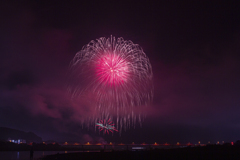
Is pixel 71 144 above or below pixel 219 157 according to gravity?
below

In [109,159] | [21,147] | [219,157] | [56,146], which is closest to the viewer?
[219,157]

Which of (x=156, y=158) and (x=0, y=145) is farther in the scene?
(x=0, y=145)

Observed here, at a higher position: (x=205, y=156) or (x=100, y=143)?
(x=205, y=156)

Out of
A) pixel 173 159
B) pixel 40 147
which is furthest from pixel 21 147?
pixel 173 159

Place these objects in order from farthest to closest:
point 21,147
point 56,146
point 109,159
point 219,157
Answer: point 56,146, point 21,147, point 109,159, point 219,157

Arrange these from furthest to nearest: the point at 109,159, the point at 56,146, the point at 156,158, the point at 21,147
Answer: the point at 56,146, the point at 21,147, the point at 109,159, the point at 156,158

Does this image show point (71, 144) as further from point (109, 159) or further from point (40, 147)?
point (109, 159)

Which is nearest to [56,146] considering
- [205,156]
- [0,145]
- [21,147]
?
[21,147]

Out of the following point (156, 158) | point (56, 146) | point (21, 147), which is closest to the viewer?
point (156, 158)

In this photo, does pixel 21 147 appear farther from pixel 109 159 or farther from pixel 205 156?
pixel 205 156
